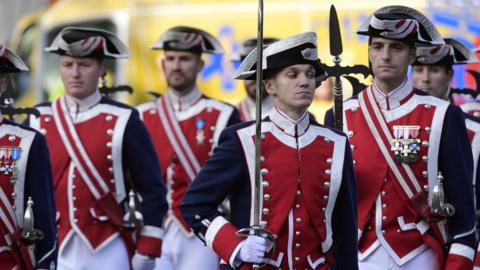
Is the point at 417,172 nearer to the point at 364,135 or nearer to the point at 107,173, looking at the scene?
the point at 364,135

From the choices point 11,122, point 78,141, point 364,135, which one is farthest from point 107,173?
point 364,135

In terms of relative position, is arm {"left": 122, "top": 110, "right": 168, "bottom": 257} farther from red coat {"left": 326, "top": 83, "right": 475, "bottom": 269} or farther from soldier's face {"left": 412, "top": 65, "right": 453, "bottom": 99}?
soldier's face {"left": 412, "top": 65, "right": 453, "bottom": 99}

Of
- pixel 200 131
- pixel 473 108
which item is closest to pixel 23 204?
pixel 200 131

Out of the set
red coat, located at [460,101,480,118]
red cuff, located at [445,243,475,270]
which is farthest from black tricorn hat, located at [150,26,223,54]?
red cuff, located at [445,243,475,270]

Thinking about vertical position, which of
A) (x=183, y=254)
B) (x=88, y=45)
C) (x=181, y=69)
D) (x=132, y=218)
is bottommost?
(x=183, y=254)

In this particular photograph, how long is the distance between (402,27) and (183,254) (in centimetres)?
311

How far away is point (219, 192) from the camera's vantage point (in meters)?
8.45

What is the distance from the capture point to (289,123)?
861 centimetres

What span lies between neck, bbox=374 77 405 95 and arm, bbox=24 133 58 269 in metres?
1.86


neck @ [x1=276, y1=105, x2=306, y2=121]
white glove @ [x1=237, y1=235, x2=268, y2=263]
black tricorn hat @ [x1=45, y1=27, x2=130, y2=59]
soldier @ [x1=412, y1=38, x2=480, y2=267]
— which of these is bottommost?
white glove @ [x1=237, y1=235, x2=268, y2=263]

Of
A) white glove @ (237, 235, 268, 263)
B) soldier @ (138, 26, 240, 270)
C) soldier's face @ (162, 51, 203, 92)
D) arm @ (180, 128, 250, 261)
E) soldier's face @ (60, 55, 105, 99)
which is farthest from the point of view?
soldier's face @ (162, 51, 203, 92)

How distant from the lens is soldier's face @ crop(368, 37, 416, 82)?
373 inches

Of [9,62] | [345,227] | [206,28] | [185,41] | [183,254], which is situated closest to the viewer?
[345,227]

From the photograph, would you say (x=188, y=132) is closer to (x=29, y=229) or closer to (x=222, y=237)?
(x=29, y=229)
